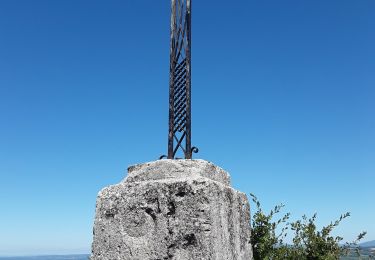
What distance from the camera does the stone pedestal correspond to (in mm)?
2969

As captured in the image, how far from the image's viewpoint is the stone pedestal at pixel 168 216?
2.97m

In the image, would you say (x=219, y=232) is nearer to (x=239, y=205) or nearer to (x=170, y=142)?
(x=239, y=205)

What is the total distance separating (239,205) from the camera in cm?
370

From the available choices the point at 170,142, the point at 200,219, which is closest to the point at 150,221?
the point at 200,219

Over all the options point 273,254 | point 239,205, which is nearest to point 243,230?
point 239,205

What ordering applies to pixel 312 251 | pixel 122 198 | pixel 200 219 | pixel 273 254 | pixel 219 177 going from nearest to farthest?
pixel 200 219
pixel 122 198
pixel 219 177
pixel 273 254
pixel 312 251

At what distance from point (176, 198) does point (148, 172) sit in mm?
493

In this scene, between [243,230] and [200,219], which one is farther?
[243,230]

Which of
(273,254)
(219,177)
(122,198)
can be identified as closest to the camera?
(122,198)

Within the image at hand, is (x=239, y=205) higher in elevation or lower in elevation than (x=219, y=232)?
higher

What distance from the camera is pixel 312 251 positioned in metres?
7.00

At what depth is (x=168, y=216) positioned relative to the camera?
10.1 feet

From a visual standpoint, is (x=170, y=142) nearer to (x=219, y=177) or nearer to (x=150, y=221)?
(x=219, y=177)

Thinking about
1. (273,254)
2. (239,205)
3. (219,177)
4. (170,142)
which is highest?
(170,142)
